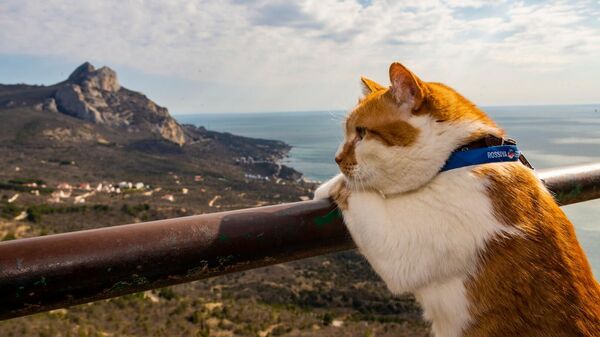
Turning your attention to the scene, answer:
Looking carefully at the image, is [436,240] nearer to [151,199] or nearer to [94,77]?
[151,199]

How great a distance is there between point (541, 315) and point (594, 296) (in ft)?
0.87

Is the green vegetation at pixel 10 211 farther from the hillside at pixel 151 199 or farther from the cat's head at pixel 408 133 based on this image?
the cat's head at pixel 408 133

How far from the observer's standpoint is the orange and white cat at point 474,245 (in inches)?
58.5

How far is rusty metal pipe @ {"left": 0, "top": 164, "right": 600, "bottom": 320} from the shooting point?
113 centimetres

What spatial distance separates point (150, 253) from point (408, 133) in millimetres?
1158

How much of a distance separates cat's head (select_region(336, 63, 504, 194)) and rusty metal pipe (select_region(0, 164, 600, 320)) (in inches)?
15.5

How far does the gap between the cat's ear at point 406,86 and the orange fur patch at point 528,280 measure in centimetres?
42

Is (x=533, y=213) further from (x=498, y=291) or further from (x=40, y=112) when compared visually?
(x=40, y=112)

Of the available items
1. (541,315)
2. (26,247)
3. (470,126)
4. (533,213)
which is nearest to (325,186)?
(470,126)

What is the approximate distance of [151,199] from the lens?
53.1 m

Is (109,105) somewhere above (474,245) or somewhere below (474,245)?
above

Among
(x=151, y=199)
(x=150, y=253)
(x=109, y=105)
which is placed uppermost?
(x=109, y=105)

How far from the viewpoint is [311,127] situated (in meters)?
192

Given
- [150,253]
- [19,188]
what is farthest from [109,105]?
[150,253]
